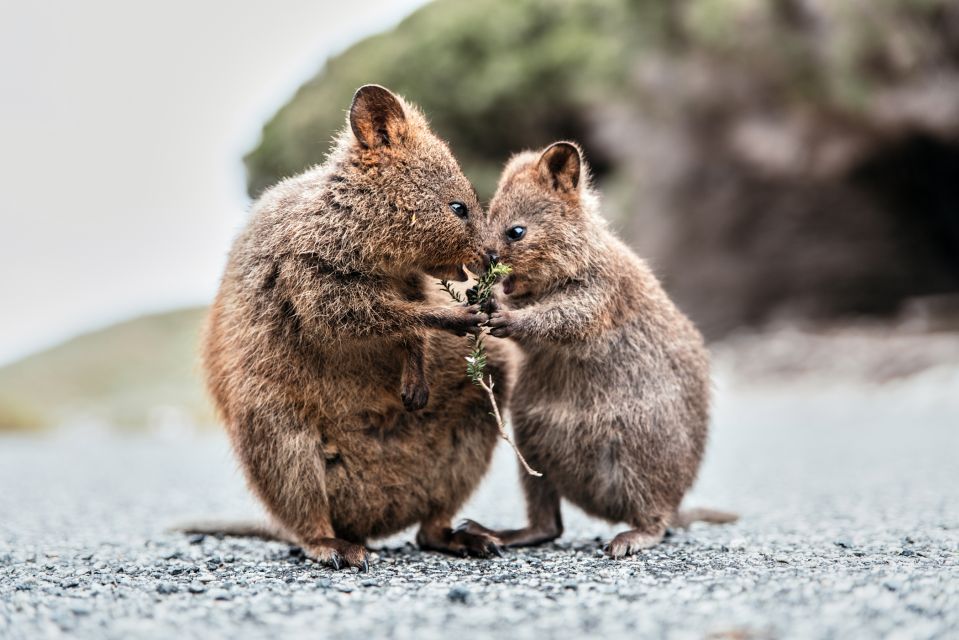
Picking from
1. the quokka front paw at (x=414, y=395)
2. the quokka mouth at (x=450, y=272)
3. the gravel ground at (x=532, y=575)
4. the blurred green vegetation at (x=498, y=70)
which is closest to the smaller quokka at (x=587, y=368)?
the quokka mouth at (x=450, y=272)

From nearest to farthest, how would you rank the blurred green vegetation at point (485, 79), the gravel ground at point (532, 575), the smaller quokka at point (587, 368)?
the gravel ground at point (532, 575) < the smaller quokka at point (587, 368) < the blurred green vegetation at point (485, 79)

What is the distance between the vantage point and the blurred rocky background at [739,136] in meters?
23.2

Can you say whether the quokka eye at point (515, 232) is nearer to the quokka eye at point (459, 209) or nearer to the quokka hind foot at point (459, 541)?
the quokka eye at point (459, 209)

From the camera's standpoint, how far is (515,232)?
20.5 ft

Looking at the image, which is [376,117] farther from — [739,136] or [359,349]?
[739,136]

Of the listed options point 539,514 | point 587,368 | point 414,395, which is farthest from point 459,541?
point 587,368

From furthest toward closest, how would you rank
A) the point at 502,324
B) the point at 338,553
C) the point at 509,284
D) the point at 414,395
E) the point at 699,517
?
the point at 699,517, the point at 509,284, the point at 502,324, the point at 414,395, the point at 338,553

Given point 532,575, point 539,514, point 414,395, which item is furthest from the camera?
point 539,514

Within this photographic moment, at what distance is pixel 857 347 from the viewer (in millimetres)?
23781

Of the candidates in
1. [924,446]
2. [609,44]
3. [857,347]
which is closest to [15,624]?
[924,446]

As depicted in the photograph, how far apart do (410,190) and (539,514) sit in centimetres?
227

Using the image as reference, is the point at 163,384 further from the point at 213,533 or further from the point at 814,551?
the point at 814,551

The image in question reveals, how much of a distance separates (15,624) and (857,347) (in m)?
22.8

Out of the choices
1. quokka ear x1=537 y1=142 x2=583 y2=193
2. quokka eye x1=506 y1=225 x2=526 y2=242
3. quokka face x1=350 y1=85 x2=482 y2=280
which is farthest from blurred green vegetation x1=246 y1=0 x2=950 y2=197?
quokka face x1=350 y1=85 x2=482 y2=280
